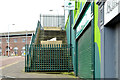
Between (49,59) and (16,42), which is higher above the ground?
(16,42)

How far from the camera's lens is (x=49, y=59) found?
46.3ft

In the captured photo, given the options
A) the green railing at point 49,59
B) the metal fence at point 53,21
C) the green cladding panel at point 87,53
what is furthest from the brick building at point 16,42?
the green cladding panel at point 87,53

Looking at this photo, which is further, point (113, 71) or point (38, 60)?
point (38, 60)

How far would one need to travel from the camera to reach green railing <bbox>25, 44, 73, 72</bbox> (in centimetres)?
1356

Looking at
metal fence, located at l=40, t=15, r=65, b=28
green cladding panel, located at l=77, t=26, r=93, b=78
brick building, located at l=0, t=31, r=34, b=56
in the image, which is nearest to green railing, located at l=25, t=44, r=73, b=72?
green cladding panel, located at l=77, t=26, r=93, b=78

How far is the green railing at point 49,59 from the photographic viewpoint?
44.5ft

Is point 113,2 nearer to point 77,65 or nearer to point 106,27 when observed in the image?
point 106,27

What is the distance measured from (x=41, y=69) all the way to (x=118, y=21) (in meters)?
8.85

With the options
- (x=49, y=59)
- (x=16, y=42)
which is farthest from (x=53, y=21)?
(x=16, y=42)

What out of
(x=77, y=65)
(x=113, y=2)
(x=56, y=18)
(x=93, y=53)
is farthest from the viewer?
(x=56, y=18)

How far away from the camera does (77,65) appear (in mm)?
12047

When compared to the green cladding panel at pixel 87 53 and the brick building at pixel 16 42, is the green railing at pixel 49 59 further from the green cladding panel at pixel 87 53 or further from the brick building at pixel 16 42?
the brick building at pixel 16 42

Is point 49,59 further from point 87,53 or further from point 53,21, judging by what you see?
point 53,21

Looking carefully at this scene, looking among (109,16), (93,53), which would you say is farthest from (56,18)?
(109,16)
